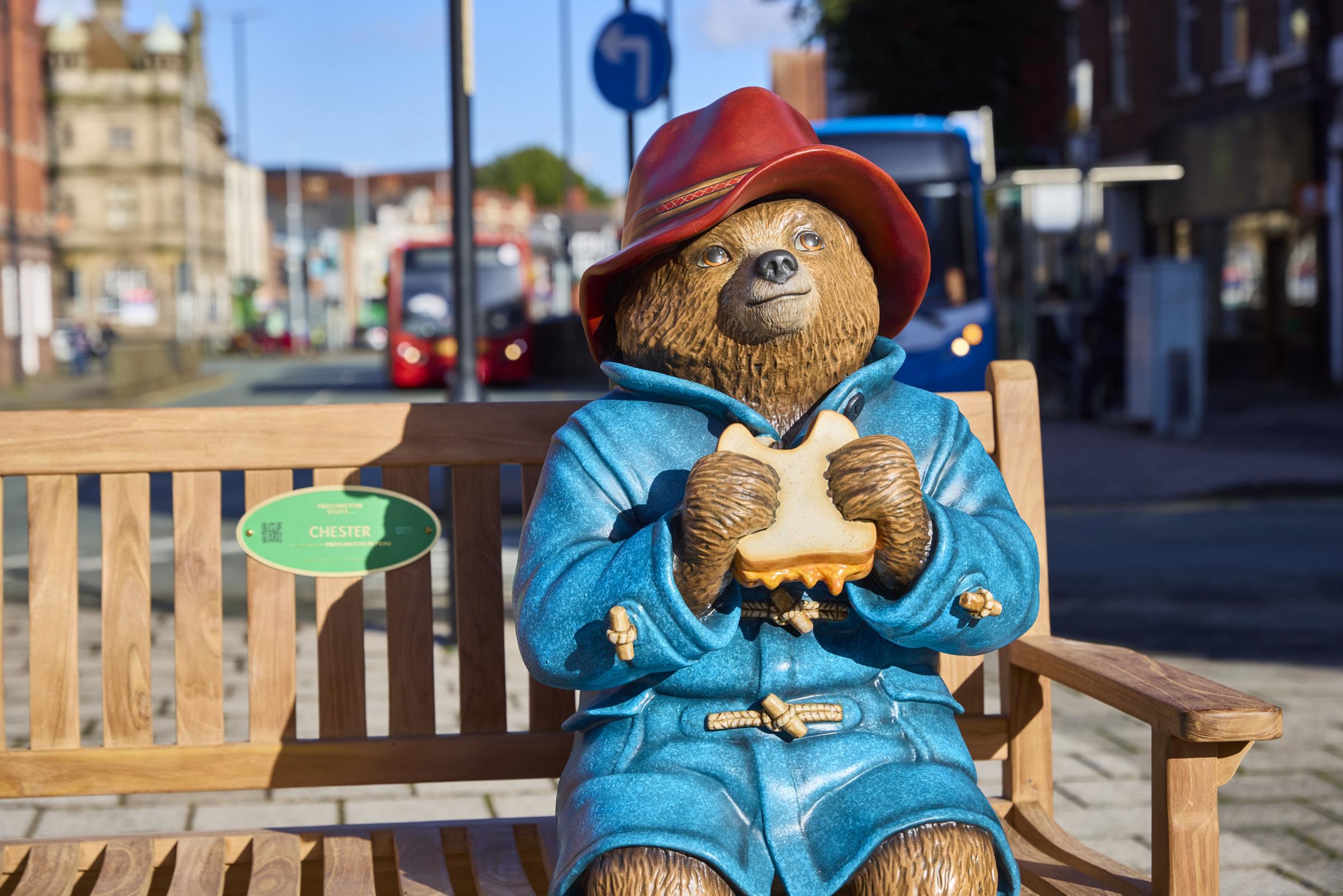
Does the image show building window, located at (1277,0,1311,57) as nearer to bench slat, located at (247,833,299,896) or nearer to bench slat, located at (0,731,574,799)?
bench slat, located at (0,731,574,799)

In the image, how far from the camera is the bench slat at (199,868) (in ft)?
8.06

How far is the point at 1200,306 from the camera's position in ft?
48.5

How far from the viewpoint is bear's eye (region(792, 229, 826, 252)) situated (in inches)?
94.0

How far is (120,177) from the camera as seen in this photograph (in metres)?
68.4

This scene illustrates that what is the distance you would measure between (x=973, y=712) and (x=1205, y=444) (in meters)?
11.9

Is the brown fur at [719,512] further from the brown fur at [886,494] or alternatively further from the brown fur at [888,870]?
the brown fur at [888,870]

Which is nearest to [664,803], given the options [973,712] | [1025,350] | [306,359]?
[973,712]

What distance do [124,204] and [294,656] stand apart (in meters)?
70.6

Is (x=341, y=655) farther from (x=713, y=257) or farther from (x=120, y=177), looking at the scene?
(x=120, y=177)

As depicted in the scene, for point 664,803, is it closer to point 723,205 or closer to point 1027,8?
point 723,205

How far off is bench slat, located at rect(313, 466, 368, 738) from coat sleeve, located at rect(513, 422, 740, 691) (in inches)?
24.1

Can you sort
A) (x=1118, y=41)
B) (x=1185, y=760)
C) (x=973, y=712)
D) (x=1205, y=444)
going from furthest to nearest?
1. (x=1118, y=41)
2. (x=1205, y=444)
3. (x=973, y=712)
4. (x=1185, y=760)

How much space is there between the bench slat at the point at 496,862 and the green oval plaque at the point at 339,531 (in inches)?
20.1

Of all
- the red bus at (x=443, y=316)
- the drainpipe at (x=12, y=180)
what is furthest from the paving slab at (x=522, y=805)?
the drainpipe at (x=12, y=180)
